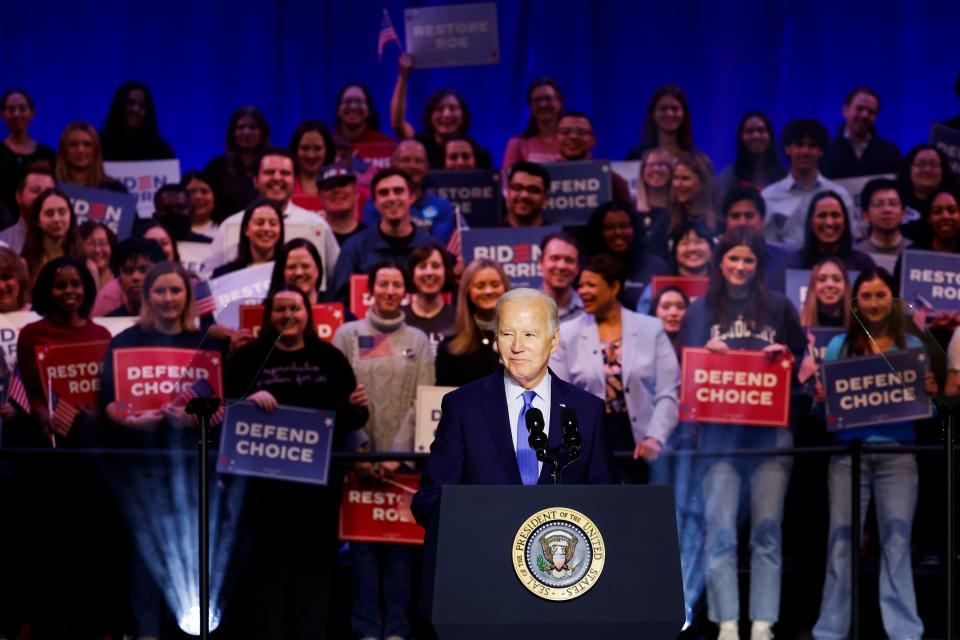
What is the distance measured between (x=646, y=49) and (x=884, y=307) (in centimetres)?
339

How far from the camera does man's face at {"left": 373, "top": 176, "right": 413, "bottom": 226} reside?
655cm

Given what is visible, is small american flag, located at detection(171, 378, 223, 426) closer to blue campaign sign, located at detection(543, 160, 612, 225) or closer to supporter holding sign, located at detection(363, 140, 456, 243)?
supporter holding sign, located at detection(363, 140, 456, 243)

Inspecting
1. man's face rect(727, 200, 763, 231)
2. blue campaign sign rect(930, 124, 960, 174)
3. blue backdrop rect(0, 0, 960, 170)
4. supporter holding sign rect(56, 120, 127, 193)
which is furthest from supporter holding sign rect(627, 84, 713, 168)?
supporter holding sign rect(56, 120, 127, 193)

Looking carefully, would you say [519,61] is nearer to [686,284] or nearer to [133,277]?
[686,284]

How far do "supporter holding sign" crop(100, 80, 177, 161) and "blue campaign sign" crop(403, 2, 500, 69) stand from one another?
161 centimetres

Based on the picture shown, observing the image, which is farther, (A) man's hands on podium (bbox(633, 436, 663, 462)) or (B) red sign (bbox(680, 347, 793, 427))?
(B) red sign (bbox(680, 347, 793, 427))

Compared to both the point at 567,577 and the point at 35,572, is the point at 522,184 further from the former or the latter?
the point at 567,577

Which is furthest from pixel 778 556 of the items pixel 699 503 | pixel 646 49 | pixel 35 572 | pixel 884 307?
pixel 646 49

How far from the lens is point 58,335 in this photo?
5781 mm

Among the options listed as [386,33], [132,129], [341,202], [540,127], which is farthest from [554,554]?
[386,33]

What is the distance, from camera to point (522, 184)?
672 cm

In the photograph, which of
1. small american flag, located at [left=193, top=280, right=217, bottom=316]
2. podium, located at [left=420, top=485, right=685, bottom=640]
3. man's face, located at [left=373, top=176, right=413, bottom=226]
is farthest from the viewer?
man's face, located at [left=373, top=176, right=413, bottom=226]

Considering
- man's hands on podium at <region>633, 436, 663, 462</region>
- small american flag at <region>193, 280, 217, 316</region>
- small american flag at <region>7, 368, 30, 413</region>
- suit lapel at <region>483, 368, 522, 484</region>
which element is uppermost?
small american flag at <region>193, 280, 217, 316</region>

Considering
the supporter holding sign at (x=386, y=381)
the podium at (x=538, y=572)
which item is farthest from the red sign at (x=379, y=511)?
the podium at (x=538, y=572)
